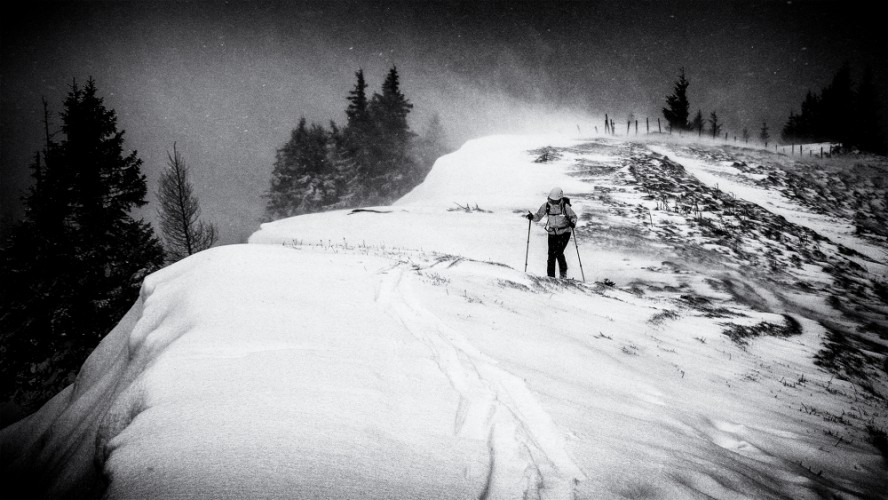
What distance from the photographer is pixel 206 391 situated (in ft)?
8.93

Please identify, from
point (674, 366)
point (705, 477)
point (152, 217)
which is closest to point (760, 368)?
point (674, 366)

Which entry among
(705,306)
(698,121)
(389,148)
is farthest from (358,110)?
(698,121)

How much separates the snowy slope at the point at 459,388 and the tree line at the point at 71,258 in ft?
34.2

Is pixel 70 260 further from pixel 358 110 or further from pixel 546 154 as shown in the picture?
pixel 358 110

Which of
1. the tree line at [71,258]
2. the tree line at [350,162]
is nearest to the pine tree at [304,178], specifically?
the tree line at [350,162]

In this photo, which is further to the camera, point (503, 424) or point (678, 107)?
point (678, 107)

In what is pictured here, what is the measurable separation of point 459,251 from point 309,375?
9.40 meters

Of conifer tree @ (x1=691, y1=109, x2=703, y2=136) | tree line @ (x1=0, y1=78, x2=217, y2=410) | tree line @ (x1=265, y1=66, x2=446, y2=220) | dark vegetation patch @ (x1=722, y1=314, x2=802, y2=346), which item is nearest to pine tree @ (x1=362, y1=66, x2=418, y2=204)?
tree line @ (x1=265, y1=66, x2=446, y2=220)

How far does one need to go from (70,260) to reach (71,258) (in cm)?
9

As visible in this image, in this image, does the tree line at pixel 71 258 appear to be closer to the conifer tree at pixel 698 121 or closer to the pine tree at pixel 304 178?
the pine tree at pixel 304 178

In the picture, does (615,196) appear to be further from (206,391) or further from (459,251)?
(206,391)

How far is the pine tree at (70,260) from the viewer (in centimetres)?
1398

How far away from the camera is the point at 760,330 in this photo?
754 cm

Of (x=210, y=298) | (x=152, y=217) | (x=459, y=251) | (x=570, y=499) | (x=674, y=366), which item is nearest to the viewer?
(x=570, y=499)
